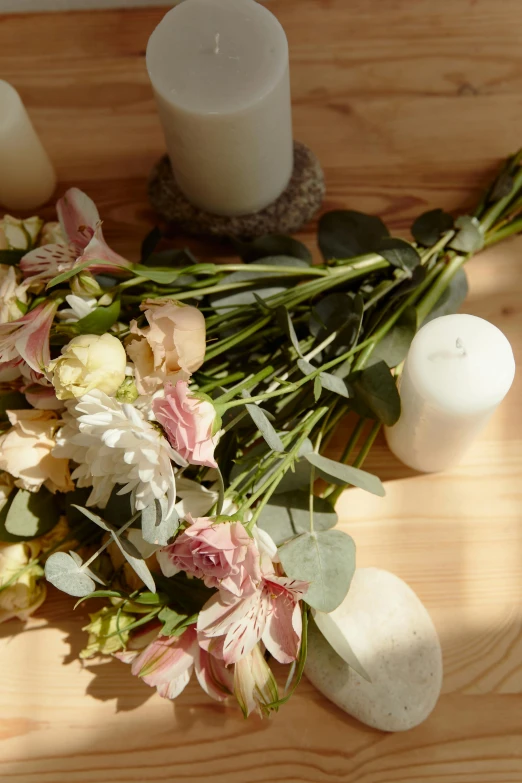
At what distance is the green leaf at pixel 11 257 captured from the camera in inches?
21.4

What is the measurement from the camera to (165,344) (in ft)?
1.48

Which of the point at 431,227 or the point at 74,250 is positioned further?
the point at 431,227

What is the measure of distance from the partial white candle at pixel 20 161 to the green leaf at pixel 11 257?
187mm

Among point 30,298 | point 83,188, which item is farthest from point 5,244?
point 83,188

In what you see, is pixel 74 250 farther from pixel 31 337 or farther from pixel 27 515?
pixel 27 515

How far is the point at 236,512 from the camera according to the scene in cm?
46

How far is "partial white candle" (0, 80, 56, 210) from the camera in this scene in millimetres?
672

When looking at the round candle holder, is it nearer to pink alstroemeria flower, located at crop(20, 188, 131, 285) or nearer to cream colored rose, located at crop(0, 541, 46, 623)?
pink alstroemeria flower, located at crop(20, 188, 131, 285)

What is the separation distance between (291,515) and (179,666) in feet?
0.46

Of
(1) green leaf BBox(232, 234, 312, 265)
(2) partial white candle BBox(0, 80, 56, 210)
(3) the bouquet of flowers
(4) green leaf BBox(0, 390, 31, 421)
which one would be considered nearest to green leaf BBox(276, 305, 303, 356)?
(3) the bouquet of flowers

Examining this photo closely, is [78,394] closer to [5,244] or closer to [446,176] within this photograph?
[5,244]

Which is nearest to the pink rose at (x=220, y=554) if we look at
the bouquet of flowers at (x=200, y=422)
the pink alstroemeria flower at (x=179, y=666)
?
the bouquet of flowers at (x=200, y=422)

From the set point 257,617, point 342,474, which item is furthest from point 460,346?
point 257,617

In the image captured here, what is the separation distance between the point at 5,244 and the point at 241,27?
27 cm
